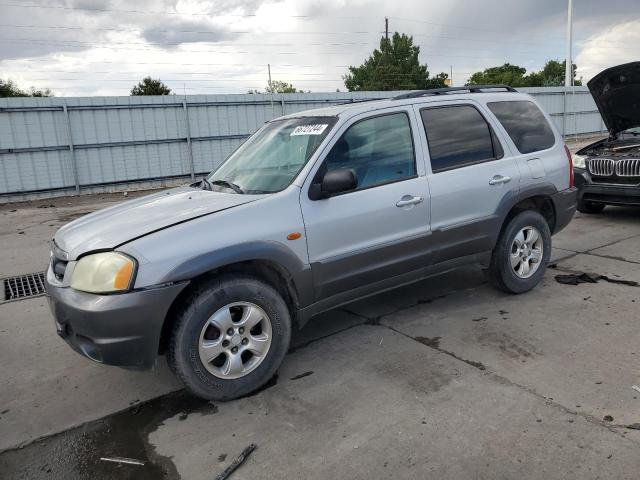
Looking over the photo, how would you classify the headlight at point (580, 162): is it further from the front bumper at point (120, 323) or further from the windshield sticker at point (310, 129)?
the front bumper at point (120, 323)

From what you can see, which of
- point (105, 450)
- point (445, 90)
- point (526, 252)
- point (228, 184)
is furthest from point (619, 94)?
point (105, 450)

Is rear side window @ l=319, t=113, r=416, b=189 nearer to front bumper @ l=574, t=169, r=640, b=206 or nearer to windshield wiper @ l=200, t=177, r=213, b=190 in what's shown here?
windshield wiper @ l=200, t=177, r=213, b=190

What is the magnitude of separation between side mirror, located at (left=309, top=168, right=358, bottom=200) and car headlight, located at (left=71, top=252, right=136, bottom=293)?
4.11 feet

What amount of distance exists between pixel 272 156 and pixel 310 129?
37cm

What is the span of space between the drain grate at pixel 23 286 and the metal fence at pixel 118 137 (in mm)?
6501

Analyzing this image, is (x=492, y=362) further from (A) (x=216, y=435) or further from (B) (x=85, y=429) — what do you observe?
(B) (x=85, y=429)

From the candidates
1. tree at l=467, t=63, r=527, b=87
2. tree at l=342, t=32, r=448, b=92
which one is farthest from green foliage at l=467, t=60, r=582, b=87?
tree at l=342, t=32, r=448, b=92

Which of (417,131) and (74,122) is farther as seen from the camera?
(74,122)

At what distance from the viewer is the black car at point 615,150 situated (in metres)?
7.08

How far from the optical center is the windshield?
366 centimetres

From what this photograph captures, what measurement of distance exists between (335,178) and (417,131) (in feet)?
3.45

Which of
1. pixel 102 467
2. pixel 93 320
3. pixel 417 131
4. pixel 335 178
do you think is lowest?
pixel 102 467

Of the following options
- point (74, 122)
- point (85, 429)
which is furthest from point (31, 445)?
point (74, 122)

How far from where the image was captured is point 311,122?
396cm
